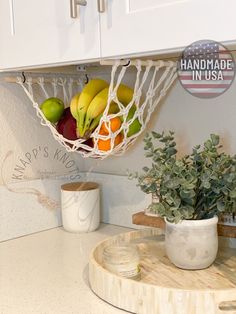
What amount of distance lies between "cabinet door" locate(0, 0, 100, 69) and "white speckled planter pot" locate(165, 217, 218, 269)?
43 centimetres

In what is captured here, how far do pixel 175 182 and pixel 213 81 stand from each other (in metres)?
0.39

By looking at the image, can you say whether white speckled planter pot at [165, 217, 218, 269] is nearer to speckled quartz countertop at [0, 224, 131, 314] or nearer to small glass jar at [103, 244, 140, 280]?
small glass jar at [103, 244, 140, 280]

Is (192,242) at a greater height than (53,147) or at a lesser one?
lesser

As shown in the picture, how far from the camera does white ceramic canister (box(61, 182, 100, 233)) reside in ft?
4.60

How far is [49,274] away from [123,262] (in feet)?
0.77

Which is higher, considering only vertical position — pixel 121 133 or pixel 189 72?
pixel 189 72

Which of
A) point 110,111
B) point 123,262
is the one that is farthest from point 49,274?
point 110,111

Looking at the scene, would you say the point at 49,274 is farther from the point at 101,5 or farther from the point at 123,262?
the point at 101,5

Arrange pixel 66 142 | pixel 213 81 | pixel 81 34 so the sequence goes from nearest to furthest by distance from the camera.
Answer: pixel 81 34 < pixel 213 81 < pixel 66 142

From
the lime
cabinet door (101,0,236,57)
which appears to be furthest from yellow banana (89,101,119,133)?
cabinet door (101,0,236,57)

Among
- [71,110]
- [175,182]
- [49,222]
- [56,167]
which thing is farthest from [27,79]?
[175,182]

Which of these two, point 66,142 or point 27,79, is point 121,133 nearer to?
point 66,142

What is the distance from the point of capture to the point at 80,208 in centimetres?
141

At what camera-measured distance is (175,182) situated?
0.91m
